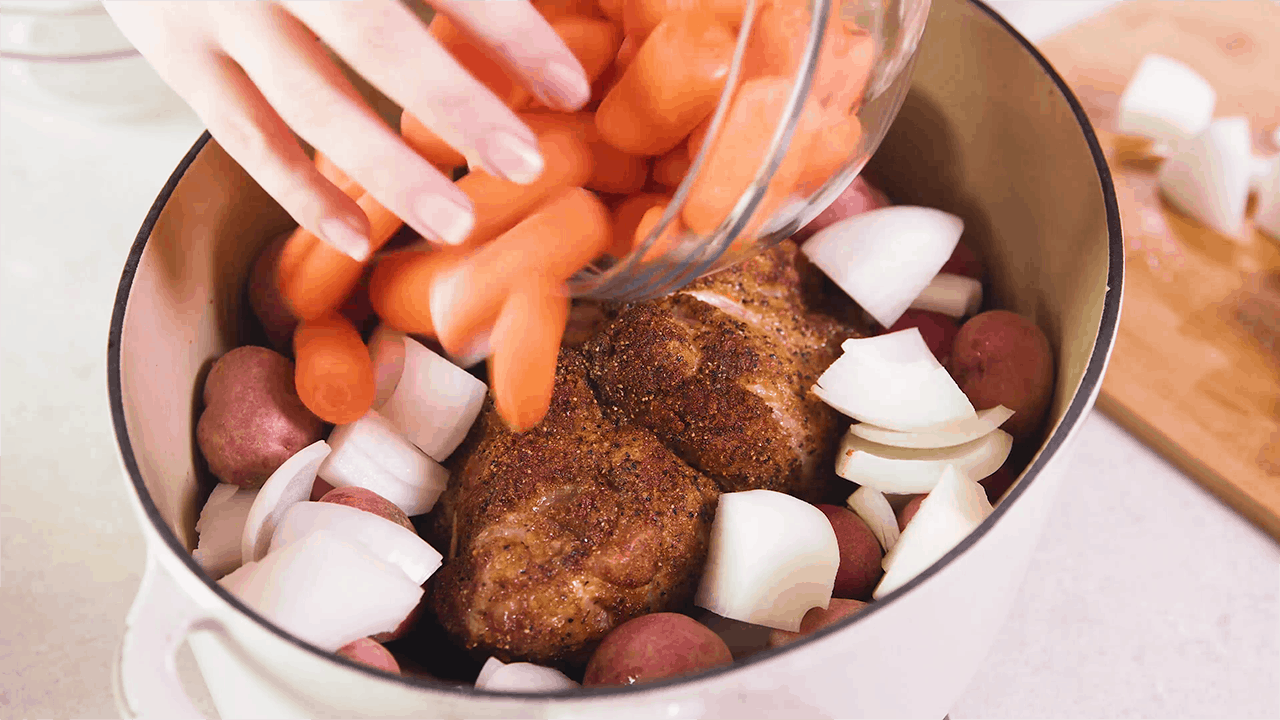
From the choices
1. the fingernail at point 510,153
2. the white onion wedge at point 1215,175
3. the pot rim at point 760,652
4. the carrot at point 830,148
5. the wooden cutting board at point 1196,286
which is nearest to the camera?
the pot rim at point 760,652

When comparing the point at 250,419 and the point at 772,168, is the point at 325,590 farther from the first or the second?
the point at 772,168

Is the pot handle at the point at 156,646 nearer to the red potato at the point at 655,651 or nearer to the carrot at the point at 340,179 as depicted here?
the red potato at the point at 655,651

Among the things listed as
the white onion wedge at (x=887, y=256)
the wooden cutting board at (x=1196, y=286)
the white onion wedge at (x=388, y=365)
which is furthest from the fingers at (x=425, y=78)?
the wooden cutting board at (x=1196, y=286)

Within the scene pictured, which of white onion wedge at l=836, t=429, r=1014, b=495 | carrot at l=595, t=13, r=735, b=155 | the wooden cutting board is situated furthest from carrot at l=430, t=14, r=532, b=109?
the wooden cutting board

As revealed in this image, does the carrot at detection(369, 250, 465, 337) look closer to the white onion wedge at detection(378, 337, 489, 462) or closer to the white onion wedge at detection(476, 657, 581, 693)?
the white onion wedge at detection(378, 337, 489, 462)

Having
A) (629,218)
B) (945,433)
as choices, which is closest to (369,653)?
(629,218)

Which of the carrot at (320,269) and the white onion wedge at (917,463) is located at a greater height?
the carrot at (320,269)
